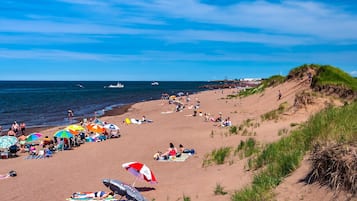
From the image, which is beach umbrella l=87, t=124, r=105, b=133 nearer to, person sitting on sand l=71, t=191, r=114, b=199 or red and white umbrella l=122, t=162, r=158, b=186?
red and white umbrella l=122, t=162, r=158, b=186

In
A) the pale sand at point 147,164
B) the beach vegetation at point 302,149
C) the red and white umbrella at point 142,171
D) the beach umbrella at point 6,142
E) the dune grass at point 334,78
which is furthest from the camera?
the dune grass at point 334,78

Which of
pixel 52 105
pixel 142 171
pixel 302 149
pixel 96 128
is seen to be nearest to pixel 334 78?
pixel 96 128

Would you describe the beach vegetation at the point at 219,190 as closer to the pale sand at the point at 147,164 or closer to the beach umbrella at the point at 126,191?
the pale sand at the point at 147,164

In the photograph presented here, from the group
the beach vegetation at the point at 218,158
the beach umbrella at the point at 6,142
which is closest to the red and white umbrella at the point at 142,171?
the beach vegetation at the point at 218,158

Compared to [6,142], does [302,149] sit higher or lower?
higher

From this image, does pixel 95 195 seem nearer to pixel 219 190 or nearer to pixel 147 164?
pixel 219 190

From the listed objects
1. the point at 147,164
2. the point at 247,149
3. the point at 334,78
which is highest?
the point at 334,78

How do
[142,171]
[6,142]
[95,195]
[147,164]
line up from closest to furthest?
[95,195], [142,171], [147,164], [6,142]

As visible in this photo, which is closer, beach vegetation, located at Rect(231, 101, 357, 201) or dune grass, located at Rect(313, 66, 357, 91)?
beach vegetation, located at Rect(231, 101, 357, 201)

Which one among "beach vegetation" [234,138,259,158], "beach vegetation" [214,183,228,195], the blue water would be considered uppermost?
"beach vegetation" [234,138,259,158]

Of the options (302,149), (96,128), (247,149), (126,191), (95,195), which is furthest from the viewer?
(96,128)

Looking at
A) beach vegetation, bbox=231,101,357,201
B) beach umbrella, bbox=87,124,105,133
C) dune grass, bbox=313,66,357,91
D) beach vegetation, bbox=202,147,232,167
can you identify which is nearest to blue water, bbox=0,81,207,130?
beach umbrella, bbox=87,124,105,133

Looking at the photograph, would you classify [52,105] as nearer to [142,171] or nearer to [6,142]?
[6,142]

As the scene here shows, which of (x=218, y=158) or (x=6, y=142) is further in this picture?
(x=6, y=142)
